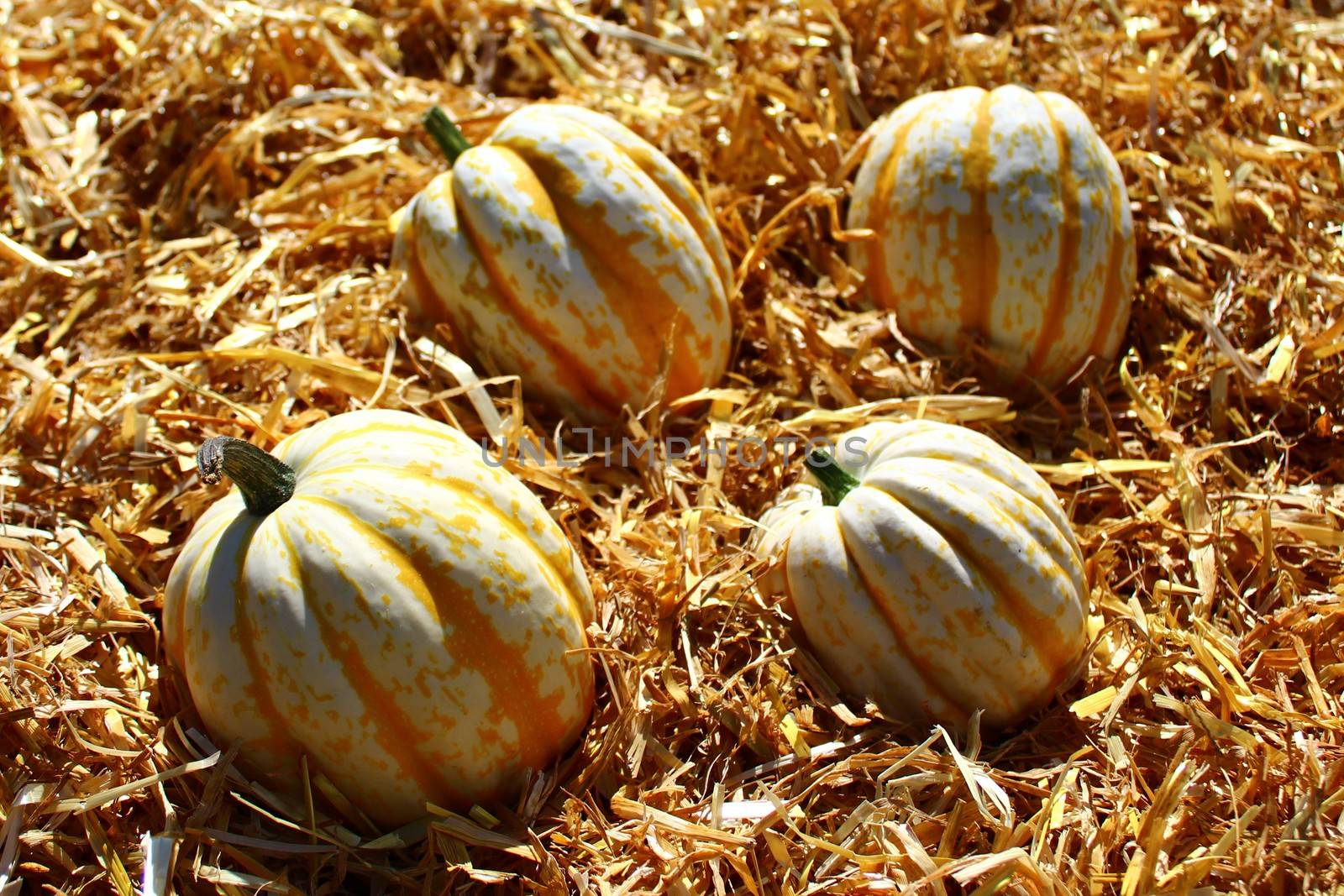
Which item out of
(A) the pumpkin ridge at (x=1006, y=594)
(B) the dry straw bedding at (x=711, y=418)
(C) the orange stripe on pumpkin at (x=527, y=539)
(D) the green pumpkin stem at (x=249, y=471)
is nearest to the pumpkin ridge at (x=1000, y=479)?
(A) the pumpkin ridge at (x=1006, y=594)

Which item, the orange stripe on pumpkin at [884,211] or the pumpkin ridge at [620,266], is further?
the orange stripe on pumpkin at [884,211]

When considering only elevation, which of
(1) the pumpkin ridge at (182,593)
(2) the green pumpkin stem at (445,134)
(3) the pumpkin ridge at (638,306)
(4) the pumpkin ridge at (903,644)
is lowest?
(4) the pumpkin ridge at (903,644)

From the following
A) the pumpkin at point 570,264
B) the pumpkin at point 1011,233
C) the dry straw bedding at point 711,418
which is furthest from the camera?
the pumpkin at point 1011,233

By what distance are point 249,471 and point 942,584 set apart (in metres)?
1.20

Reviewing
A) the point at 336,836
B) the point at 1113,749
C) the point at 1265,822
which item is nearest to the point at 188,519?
the point at 336,836

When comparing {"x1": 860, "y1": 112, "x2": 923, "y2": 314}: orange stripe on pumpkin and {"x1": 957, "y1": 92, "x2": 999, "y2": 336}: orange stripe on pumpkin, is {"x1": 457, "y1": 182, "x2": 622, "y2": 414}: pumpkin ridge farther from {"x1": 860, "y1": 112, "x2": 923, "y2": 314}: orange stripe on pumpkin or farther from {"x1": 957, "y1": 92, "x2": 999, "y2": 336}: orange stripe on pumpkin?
{"x1": 957, "y1": 92, "x2": 999, "y2": 336}: orange stripe on pumpkin

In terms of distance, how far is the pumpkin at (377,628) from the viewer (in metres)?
1.91

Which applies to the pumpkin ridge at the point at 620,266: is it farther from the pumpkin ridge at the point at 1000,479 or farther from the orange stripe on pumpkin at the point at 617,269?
the pumpkin ridge at the point at 1000,479

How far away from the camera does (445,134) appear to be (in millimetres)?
2852

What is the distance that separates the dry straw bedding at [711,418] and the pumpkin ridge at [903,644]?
68 mm

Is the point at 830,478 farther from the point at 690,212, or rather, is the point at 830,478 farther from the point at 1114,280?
the point at 1114,280

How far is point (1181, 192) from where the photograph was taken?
3.33 meters

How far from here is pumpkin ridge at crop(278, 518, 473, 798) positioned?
6.26 feet

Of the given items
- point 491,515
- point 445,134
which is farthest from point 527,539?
point 445,134
